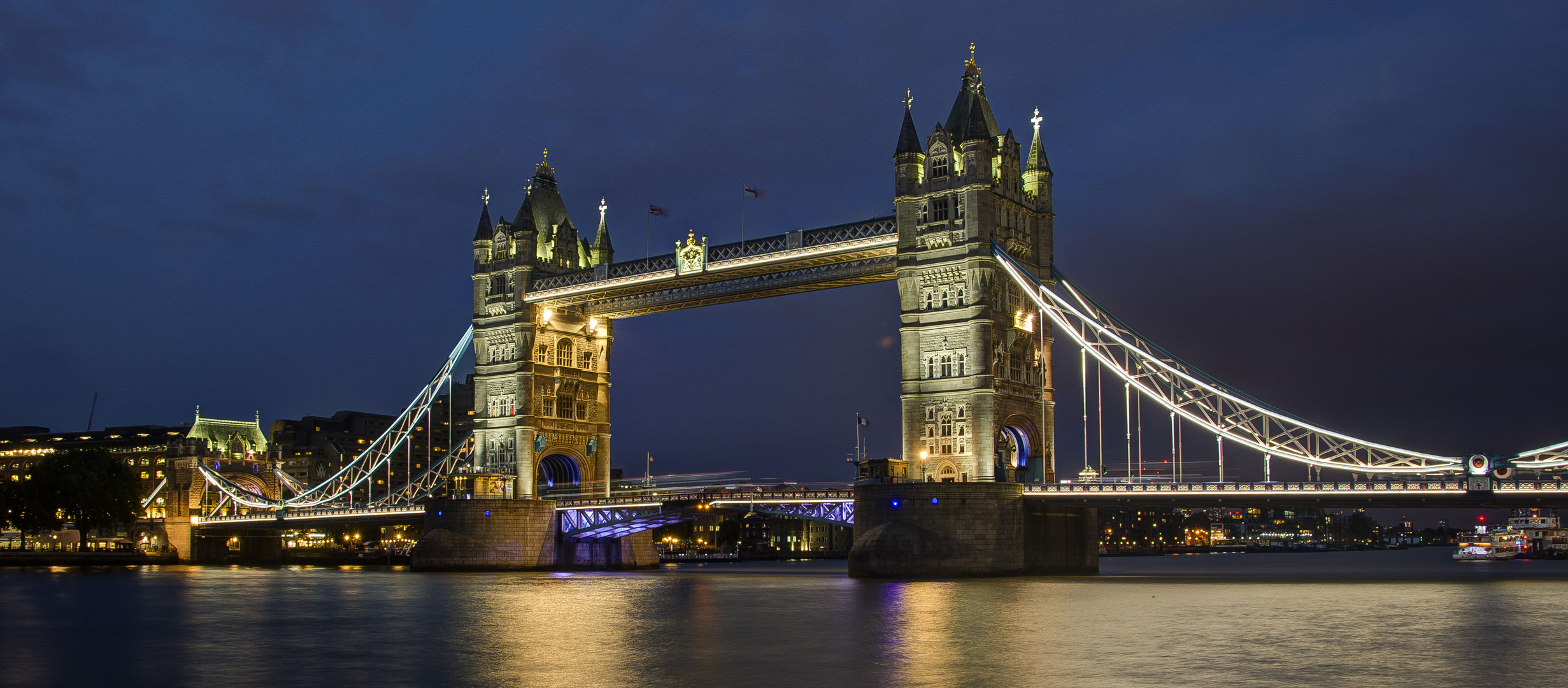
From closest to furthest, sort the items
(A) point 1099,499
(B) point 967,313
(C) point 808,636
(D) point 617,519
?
(C) point 808,636 → (A) point 1099,499 → (B) point 967,313 → (D) point 617,519

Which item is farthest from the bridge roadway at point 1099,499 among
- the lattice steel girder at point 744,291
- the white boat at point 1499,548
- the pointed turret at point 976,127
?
the white boat at point 1499,548

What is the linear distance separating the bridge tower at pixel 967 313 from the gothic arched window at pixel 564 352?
27.4 m

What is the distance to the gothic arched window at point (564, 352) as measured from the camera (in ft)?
281

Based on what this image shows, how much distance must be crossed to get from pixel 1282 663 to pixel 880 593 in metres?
22.6

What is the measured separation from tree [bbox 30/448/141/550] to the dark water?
44.4 meters

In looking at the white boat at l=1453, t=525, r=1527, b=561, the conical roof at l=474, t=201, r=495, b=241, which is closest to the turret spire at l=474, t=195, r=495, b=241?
the conical roof at l=474, t=201, r=495, b=241

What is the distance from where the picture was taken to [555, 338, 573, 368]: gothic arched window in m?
85.8

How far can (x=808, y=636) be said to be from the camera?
1355 inches

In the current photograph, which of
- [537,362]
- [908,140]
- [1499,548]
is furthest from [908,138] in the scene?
[1499,548]

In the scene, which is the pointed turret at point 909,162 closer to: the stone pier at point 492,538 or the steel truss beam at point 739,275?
the steel truss beam at point 739,275

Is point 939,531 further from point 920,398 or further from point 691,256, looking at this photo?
point 691,256

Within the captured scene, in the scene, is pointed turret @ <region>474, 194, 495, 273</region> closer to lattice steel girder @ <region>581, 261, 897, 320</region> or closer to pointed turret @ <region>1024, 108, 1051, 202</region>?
lattice steel girder @ <region>581, 261, 897, 320</region>

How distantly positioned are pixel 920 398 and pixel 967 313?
4732 mm

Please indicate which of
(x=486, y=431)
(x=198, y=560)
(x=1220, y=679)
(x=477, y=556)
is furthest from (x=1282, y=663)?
(x=198, y=560)
